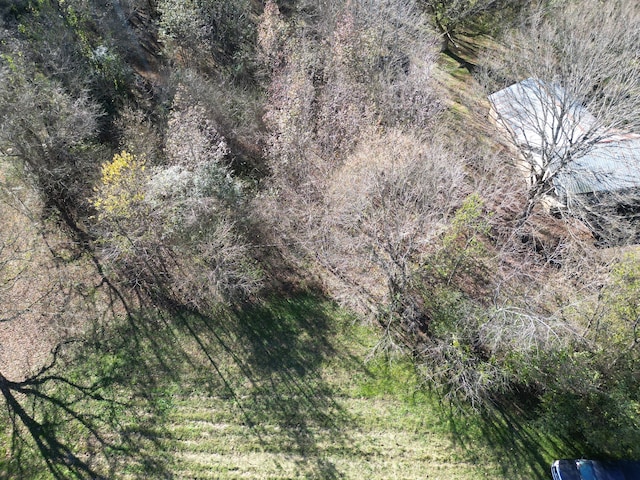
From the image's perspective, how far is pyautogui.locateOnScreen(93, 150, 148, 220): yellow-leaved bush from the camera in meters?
14.2

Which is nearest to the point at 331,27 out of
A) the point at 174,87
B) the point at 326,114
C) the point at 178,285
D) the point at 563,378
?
the point at 326,114

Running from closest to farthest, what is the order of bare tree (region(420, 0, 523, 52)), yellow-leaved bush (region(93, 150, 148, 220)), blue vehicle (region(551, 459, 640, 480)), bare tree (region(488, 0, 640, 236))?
blue vehicle (region(551, 459, 640, 480))
yellow-leaved bush (region(93, 150, 148, 220))
bare tree (region(488, 0, 640, 236))
bare tree (region(420, 0, 523, 52))

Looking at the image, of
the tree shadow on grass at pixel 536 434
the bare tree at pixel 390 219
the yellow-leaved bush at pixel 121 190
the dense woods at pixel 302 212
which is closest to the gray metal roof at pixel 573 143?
the dense woods at pixel 302 212

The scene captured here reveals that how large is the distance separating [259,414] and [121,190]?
913 cm

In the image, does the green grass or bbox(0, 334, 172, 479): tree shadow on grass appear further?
the green grass

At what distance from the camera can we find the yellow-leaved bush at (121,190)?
1418cm

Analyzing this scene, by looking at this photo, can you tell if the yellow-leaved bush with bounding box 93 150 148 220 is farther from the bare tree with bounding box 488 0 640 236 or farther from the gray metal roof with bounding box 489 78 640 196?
the gray metal roof with bounding box 489 78 640 196

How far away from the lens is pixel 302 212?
1639 centimetres

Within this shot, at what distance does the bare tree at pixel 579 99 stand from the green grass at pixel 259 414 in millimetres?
8293

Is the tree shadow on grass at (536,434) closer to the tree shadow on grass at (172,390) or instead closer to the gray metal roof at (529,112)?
the tree shadow on grass at (172,390)

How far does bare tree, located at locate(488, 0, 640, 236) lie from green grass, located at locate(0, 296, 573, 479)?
829 centimetres

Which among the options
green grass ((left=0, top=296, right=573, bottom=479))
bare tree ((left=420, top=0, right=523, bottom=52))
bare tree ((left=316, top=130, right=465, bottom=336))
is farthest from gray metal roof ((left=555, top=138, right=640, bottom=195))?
bare tree ((left=420, top=0, right=523, bottom=52))

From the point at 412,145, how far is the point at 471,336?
785 cm

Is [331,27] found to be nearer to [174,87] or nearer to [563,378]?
[174,87]
